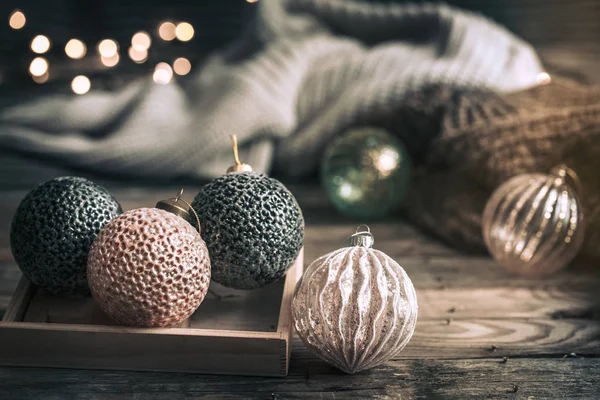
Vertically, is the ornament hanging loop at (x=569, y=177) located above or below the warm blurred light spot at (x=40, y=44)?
above

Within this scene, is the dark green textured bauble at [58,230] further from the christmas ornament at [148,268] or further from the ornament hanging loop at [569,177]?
the ornament hanging loop at [569,177]

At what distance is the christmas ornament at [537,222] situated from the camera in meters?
1.06

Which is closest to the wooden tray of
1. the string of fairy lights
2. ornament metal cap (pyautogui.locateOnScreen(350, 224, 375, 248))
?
ornament metal cap (pyautogui.locateOnScreen(350, 224, 375, 248))

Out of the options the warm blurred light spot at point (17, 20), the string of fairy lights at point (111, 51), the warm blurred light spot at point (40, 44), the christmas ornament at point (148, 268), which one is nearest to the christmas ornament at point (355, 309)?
the christmas ornament at point (148, 268)

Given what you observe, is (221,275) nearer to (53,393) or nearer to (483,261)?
(53,393)

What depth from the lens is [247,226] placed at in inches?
31.6

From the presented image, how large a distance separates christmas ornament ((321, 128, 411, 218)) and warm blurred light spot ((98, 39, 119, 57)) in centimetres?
79

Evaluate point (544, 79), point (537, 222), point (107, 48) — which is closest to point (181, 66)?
point (107, 48)

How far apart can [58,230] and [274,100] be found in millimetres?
791

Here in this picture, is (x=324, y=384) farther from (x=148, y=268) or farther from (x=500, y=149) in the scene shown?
(x=500, y=149)

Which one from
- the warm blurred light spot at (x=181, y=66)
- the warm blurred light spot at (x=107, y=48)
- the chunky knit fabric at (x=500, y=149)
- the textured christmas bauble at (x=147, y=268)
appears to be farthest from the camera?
the warm blurred light spot at (x=181, y=66)

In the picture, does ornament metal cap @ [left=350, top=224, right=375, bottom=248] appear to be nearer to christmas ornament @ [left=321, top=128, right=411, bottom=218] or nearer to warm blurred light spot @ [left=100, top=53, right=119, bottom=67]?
christmas ornament @ [left=321, top=128, right=411, bottom=218]

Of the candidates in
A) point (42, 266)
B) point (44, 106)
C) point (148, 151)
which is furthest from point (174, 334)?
point (44, 106)

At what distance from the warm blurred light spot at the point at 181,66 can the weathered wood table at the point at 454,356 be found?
85 centimetres
